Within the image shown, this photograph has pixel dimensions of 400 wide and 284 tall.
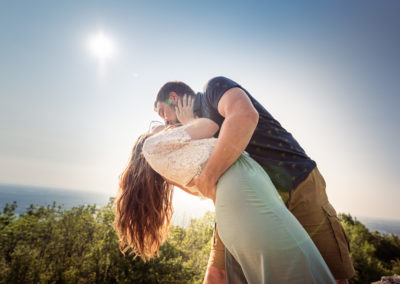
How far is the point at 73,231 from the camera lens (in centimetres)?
605

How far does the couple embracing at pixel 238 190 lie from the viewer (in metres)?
0.99

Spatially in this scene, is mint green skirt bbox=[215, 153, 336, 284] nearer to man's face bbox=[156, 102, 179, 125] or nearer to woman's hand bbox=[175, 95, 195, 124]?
woman's hand bbox=[175, 95, 195, 124]

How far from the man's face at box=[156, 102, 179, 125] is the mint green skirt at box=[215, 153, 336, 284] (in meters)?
1.42

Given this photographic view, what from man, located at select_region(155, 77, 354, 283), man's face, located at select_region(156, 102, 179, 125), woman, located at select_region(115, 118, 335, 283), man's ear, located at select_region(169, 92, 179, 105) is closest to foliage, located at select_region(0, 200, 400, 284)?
man's face, located at select_region(156, 102, 179, 125)

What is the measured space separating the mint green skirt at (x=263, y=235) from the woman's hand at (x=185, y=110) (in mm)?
1025

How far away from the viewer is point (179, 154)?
4.82ft

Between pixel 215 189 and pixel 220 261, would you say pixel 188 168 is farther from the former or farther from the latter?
pixel 220 261

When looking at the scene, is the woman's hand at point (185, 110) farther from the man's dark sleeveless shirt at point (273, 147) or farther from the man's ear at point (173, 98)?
the man's dark sleeveless shirt at point (273, 147)

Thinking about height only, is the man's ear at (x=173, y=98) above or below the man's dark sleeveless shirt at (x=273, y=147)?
above

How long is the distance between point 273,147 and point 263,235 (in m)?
1.00

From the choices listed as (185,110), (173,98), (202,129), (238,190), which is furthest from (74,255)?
(238,190)

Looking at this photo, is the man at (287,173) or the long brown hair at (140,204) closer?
the man at (287,173)

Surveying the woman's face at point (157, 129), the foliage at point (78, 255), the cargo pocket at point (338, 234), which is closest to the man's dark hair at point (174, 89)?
the woman's face at point (157, 129)

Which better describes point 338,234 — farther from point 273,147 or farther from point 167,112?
point 167,112
